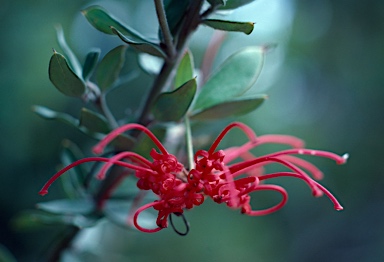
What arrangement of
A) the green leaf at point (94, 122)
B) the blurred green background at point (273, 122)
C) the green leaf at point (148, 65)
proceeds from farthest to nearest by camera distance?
1. the blurred green background at point (273, 122)
2. the green leaf at point (148, 65)
3. the green leaf at point (94, 122)

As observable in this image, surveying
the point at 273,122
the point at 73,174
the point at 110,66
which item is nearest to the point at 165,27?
the point at 110,66

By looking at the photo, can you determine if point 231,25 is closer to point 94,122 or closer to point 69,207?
point 94,122

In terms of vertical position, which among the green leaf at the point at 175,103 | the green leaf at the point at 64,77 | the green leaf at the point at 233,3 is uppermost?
the green leaf at the point at 233,3

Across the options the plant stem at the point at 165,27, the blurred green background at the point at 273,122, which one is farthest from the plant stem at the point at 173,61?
the blurred green background at the point at 273,122

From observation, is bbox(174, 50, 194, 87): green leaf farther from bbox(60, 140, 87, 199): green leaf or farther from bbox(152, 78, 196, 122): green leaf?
bbox(60, 140, 87, 199): green leaf

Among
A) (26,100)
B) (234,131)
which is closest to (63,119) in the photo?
(26,100)

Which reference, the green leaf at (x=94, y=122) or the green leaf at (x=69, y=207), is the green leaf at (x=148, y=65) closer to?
the green leaf at (x=94, y=122)
